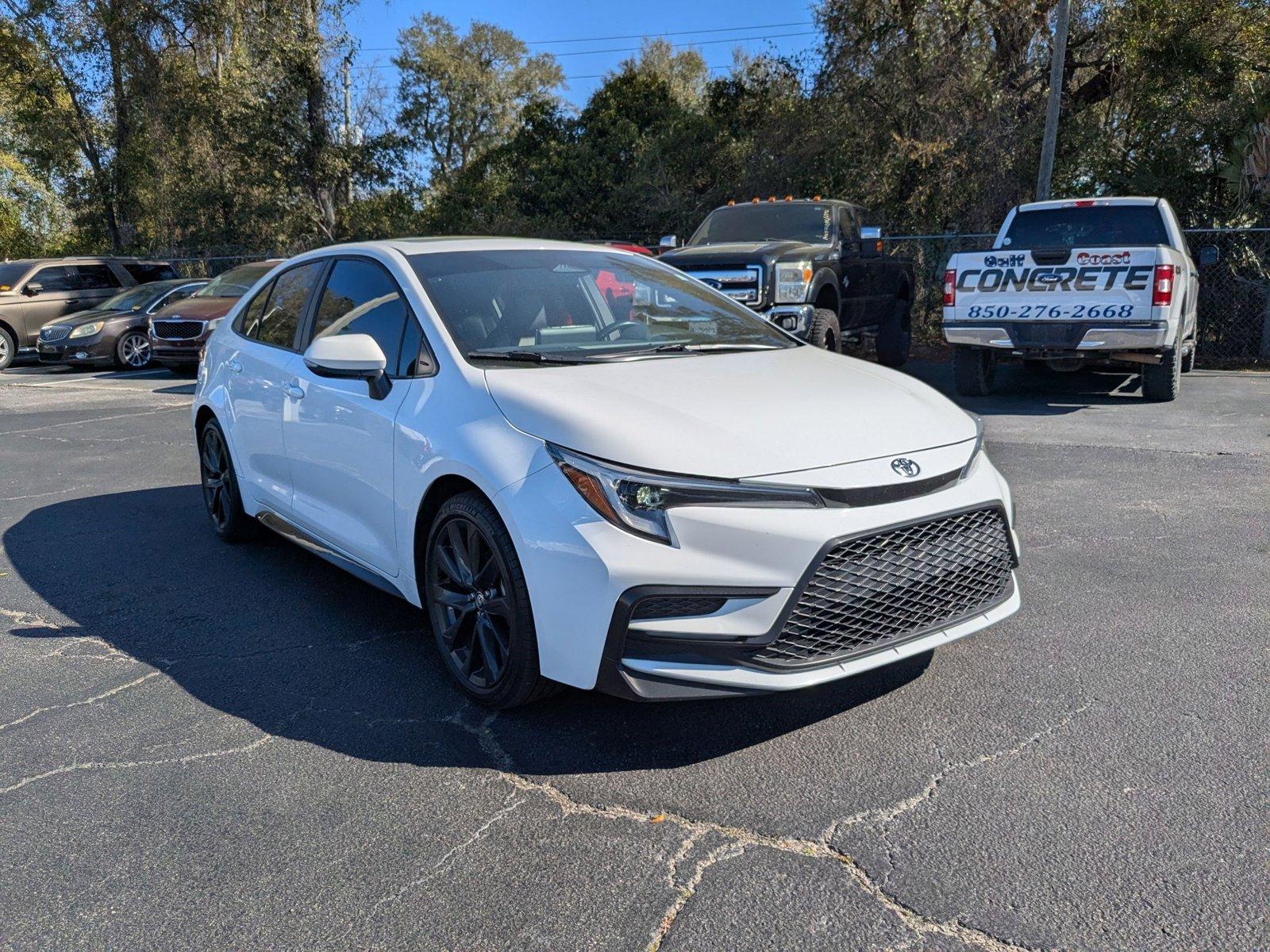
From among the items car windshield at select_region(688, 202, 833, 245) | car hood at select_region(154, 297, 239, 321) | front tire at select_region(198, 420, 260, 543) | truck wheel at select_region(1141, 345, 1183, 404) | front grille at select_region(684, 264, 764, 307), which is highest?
car windshield at select_region(688, 202, 833, 245)

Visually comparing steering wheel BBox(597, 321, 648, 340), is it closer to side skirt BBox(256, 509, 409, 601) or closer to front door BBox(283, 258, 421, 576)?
front door BBox(283, 258, 421, 576)

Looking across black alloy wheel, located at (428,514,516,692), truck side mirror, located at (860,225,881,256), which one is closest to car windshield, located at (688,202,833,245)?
truck side mirror, located at (860,225,881,256)

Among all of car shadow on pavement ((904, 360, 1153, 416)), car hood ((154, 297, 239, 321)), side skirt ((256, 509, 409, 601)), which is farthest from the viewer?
car hood ((154, 297, 239, 321))

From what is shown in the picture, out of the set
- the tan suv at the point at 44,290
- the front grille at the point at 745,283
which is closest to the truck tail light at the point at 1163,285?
the front grille at the point at 745,283

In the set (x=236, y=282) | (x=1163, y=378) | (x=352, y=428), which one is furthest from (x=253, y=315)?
(x=236, y=282)

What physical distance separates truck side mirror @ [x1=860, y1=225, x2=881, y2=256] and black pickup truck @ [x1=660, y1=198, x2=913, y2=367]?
1 centimetres

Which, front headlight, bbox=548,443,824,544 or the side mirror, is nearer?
front headlight, bbox=548,443,824,544

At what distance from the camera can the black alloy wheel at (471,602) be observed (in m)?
3.54

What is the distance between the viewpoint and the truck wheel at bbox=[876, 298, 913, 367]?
1389 centimetres

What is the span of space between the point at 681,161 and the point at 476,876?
21931 millimetres

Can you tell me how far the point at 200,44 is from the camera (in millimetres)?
25734

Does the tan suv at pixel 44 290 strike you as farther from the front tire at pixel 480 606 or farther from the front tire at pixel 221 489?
the front tire at pixel 480 606

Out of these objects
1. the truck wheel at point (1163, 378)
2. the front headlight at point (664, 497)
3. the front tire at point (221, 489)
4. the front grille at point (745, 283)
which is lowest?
the truck wheel at point (1163, 378)

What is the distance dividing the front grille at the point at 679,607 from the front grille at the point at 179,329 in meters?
13.2
